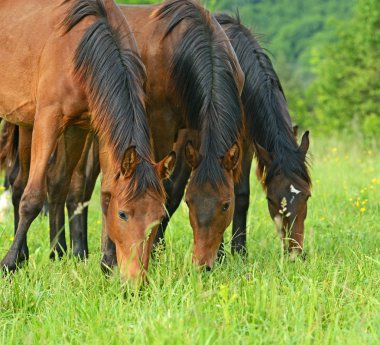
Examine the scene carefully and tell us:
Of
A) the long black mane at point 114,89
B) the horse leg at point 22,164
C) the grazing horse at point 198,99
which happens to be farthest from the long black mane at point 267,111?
the horse leg at point 22,164

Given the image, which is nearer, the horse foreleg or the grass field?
the grass field

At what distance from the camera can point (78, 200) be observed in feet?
22.8

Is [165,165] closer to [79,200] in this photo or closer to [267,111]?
[267,111]

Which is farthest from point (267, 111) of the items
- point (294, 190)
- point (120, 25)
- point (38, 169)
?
point (38, 169)

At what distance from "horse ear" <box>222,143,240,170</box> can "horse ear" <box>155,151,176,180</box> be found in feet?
2.04

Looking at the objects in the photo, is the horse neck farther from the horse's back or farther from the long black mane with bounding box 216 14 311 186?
the long black mane with bounding box 216 14 311 186

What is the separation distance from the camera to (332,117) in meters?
35.2

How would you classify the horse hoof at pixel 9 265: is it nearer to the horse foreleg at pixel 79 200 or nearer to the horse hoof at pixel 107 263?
the horse hoof at pixel 107 263

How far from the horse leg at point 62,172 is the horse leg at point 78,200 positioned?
10 cm

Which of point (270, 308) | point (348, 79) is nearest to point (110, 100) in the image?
point (270, 308)

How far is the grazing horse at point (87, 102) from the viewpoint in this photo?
455 cm

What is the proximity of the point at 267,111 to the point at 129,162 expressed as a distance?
197 centimetres

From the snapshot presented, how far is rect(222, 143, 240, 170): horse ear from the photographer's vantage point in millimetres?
5248

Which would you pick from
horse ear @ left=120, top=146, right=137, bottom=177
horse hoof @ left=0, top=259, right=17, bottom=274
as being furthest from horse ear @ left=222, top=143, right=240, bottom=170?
horse hoof @ left=0, top=259, right=17, bottom=274
